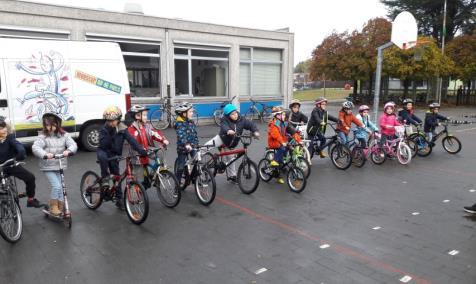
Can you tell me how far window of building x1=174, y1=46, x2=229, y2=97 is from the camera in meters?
17.2

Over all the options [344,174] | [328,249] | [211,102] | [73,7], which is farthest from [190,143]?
[211,102]

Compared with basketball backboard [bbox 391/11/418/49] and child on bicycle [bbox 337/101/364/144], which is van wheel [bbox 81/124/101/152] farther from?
basketball backboard [bbox 391/11/418/49]

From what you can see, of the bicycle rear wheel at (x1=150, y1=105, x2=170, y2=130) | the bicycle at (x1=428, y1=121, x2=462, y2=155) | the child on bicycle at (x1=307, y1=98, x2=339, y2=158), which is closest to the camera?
the child on bicycle at (x1=307, y1=98, x2=339, y2=158)

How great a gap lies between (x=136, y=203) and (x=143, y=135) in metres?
1.21

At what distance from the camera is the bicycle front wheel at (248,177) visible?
6898mm

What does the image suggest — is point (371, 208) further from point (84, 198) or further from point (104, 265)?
point (84, 198)

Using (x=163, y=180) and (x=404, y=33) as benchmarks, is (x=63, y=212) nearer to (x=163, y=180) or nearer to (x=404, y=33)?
(x=163, y=180)

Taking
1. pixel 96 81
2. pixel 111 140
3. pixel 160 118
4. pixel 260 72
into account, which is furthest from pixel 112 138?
pixel 260 72

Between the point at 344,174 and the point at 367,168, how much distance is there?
88 cm

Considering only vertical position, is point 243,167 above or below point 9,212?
above

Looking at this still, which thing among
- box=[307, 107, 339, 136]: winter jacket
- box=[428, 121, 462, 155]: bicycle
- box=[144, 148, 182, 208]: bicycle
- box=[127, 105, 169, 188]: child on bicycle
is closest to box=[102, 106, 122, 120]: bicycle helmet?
box=[127, 105, 169, 188]: child on bicycle

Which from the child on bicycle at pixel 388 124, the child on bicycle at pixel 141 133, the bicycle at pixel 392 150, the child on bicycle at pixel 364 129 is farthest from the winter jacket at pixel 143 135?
the child on bicycle at pixel 388 124

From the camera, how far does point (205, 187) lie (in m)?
6.39

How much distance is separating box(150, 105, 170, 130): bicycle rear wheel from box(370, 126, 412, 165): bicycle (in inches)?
352
